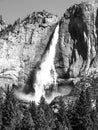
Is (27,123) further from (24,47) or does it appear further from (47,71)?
(24,47)

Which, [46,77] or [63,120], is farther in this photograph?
[46,77]

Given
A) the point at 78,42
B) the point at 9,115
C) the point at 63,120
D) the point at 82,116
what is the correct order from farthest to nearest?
the point at 78,42 < the point at 9,115 < the point at 63,120 < the point at 82,116

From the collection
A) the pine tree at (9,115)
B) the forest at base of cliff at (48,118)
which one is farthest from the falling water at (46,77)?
the pine tree at (9,115)

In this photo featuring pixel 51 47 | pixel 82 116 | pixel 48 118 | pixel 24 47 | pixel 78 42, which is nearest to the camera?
pixel 82 116

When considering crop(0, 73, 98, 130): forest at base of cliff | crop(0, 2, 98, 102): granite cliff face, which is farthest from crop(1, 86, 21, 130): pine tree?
crop(0, 2, 98, 102): granite cliff face

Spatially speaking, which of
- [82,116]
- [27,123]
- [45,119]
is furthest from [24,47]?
[27,123]

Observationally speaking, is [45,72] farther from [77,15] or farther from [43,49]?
[77,15]
